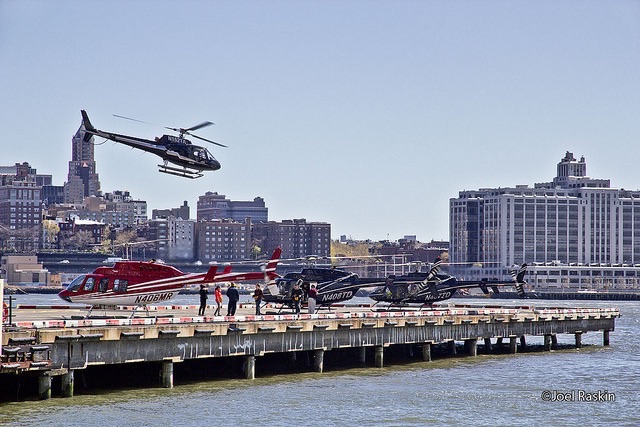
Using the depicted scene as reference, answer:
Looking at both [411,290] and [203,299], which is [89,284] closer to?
[203,299]

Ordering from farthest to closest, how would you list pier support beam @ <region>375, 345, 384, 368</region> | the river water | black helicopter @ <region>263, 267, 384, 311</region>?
black helicopter @ <region>263, 267, 384, 311</region> → pier support beam @ <region>375, 345, 384, 368</region> → the river water

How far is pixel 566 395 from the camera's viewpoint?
45719 mm

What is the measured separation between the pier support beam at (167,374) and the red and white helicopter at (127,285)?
671 cm

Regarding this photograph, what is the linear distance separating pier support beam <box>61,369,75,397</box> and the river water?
1.27 feet

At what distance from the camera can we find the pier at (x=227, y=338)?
37219 millimetres

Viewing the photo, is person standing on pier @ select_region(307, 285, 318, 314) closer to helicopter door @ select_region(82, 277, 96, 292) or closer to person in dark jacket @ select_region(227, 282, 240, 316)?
person in dark jacket @ select_region(227, 282, 240, 316)

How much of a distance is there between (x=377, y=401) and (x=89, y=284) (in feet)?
42.1

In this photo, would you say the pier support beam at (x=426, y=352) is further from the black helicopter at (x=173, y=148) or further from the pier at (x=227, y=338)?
the black helicopter at (x=173, y=148)

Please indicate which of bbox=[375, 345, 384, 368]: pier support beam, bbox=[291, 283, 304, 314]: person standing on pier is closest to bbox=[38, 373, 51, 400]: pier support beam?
bbox=[291, 283, 304, 314]: person standing on pier

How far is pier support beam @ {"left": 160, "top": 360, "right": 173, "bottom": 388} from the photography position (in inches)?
1647

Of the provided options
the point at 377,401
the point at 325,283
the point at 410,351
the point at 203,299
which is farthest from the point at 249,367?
the point at 325,283

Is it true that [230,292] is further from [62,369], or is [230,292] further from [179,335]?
[62,369]

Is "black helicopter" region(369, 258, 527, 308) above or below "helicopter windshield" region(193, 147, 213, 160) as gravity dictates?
below

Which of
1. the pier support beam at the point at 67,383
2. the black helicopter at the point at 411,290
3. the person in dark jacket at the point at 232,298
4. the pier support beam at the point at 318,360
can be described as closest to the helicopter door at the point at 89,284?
the person in dark jacket at the point at 232,298
